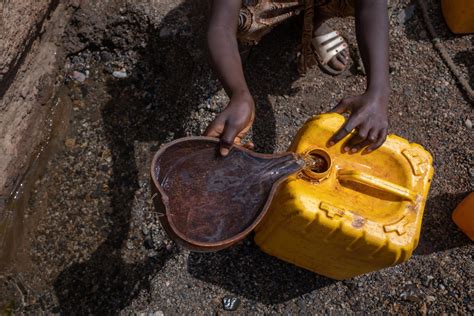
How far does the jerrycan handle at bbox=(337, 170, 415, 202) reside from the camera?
5.44 feet

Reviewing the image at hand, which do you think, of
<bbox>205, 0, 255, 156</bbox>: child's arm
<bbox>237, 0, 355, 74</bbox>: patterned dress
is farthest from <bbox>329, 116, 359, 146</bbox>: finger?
<bbox>237, 0, 355, 74</bbox>: patterned dress

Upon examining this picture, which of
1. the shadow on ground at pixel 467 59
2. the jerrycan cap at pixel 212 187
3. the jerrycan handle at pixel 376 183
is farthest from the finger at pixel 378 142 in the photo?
the shadow on ground at pixel 467 59

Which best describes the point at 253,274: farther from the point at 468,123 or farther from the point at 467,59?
the point at 467,59

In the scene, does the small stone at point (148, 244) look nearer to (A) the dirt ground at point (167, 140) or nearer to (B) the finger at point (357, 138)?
(A) the dirt ground at point (167, 140)

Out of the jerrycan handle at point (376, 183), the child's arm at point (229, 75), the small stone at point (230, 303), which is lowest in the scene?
the small stone at point (230, 303)

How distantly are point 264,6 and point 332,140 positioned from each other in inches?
31.4

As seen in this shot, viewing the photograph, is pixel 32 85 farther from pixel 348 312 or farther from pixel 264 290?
pixel 348 312

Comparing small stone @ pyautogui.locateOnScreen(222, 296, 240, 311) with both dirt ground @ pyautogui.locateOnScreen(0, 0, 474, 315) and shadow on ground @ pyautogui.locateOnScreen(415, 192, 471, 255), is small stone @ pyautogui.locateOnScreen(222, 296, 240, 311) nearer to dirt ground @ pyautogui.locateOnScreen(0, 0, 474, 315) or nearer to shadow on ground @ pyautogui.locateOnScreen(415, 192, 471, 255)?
dirt ground @ pyautogui.locateOnScreen(0, 0, 474, 315)

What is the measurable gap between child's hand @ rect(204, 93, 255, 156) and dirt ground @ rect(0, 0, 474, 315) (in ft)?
2.37

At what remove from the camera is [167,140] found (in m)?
2.54

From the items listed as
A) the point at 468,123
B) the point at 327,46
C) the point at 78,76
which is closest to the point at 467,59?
the point at 468,123

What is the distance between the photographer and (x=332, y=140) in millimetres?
1739

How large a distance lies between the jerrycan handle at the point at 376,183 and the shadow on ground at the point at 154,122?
0.69m

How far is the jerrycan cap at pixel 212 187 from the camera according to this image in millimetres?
1464
